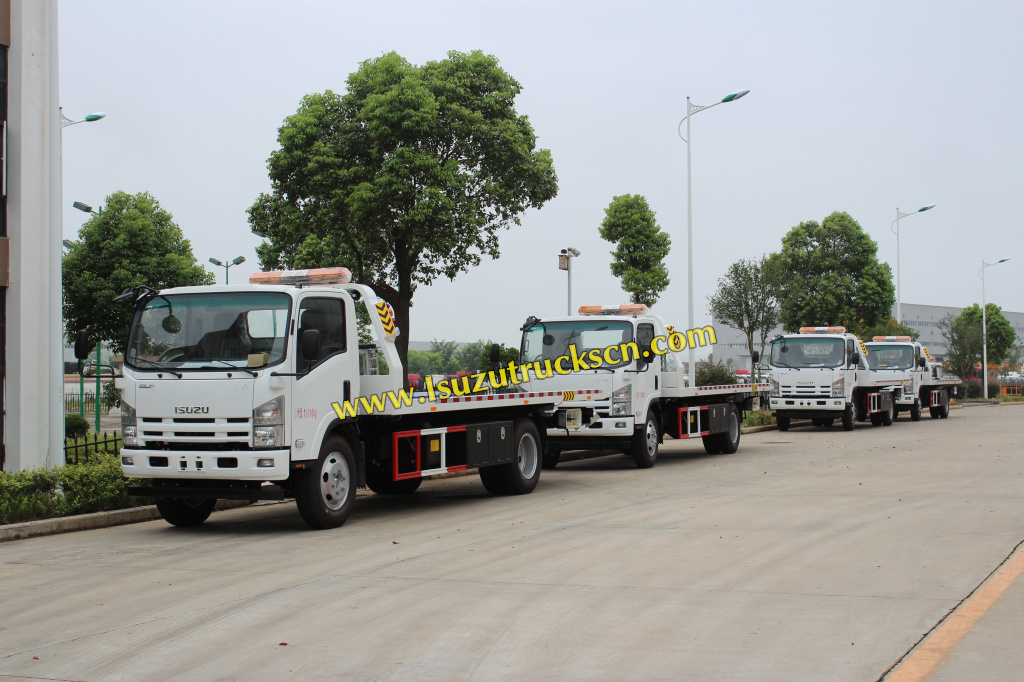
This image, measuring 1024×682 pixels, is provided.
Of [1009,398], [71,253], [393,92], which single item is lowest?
[1009,398]

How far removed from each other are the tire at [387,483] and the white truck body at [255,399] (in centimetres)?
31

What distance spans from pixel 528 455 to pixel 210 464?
5.20 metres

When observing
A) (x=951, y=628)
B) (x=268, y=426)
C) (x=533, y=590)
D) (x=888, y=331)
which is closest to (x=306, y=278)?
(x=268, y=426)

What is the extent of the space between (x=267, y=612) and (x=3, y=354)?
9633 mm

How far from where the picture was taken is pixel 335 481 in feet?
34.1

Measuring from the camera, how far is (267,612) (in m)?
6.50

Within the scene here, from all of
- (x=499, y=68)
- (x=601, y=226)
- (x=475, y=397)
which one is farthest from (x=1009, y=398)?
(x=475, y=397)

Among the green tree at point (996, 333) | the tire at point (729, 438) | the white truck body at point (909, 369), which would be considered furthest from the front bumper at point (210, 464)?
the green tree at point (996, 333)

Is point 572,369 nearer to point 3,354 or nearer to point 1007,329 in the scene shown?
point 3,354

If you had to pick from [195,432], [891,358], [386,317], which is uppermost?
[386,317]

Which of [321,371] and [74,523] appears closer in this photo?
[321,371]

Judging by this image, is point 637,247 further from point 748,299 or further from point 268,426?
point 268,426

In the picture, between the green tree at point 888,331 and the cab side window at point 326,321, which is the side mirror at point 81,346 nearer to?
the cab side window at point 326,321

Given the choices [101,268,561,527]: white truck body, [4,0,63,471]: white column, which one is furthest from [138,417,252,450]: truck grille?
[4,0,63,471]: white column
